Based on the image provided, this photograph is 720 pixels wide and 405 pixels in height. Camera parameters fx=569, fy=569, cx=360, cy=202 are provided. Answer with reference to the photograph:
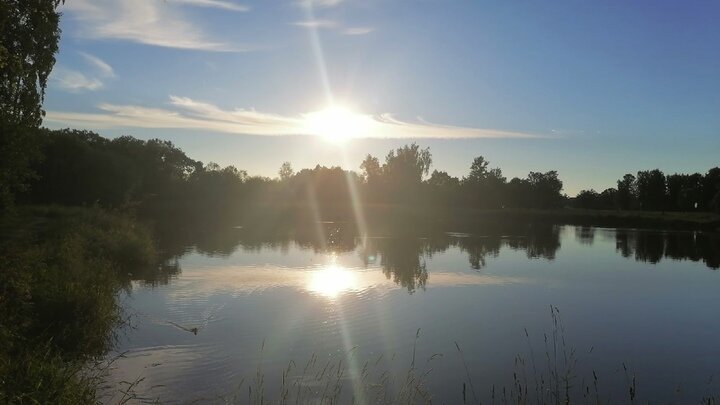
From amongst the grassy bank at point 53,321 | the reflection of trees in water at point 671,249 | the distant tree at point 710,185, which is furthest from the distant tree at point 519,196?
the grassy bank at point 53,321

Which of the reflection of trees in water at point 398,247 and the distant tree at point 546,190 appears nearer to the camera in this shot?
the reflection of trees in water at point 398,247

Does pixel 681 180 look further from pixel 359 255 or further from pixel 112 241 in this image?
pixel 112 241

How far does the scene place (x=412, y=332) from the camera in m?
14.1

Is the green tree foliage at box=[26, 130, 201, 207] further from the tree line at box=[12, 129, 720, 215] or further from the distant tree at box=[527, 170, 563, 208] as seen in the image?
the distant tree at box=[527, 170, 563, 208]

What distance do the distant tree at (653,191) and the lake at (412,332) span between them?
95.9 metres

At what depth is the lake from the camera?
10.0m

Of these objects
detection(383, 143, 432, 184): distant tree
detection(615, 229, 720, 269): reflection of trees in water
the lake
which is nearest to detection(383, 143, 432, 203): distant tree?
detection(383, 143, 432, 184): distant tree

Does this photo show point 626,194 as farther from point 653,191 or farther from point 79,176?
point 79,176

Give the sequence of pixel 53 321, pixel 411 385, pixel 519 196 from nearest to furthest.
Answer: pixel 411 385
pixel 53 321
pixel 519 196

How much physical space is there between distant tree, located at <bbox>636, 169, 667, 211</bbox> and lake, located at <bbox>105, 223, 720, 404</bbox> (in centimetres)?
9588

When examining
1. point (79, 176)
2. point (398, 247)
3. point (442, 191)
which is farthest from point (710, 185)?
point (79, 176)

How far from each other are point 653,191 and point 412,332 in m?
117

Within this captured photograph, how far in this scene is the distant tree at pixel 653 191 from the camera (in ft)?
377

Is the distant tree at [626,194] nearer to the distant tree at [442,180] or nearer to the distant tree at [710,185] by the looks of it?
the distant tree at [710,185]
